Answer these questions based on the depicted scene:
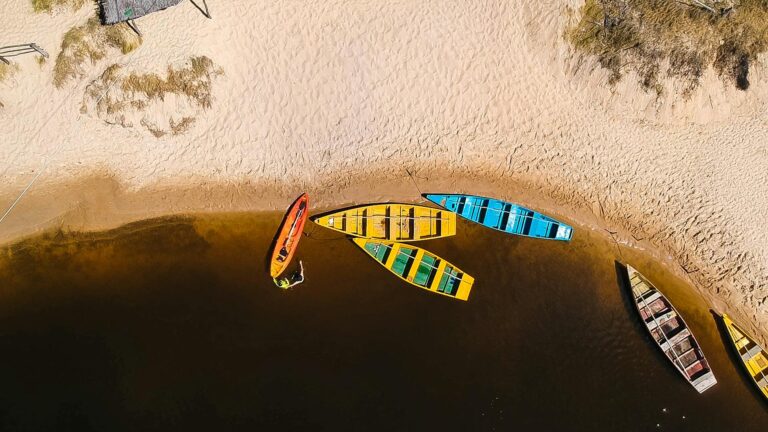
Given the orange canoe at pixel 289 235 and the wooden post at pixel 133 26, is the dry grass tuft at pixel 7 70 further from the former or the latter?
the orange canoe at pixel 289 235

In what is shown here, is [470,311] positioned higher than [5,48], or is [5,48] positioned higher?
[5,48]

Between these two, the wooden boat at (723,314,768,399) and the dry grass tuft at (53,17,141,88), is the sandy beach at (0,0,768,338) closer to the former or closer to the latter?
the dry grass tuft at (53,17,141,88)

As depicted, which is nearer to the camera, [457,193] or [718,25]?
[718,25]

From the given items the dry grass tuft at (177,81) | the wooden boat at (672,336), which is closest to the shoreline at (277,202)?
the wooden boat at (672,336)

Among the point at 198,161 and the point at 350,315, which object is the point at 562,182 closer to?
the point at 350,315

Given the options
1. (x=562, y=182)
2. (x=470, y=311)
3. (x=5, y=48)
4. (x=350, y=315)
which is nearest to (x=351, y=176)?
(x=350, y=315)

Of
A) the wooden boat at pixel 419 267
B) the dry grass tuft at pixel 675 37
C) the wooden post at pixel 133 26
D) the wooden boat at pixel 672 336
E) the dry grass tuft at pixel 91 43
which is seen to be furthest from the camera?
the wooden boat at pixel 419 267
